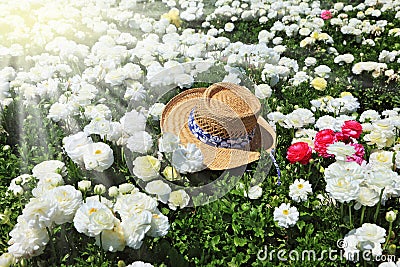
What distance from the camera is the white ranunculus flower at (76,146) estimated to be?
2.55 m

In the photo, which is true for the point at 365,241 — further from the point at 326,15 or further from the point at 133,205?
the point at 326,15

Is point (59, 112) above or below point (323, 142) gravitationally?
below

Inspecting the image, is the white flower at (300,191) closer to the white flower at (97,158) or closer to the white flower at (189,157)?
the white flower at (189,157)

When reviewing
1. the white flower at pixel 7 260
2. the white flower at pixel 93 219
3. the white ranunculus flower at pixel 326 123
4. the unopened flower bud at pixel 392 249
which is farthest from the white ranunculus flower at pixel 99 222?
the white ranunculus flower at pixel 326 123

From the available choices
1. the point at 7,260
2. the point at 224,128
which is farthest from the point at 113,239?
the point at 224,128

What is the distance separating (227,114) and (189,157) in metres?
0.40

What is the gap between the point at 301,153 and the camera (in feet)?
8.66

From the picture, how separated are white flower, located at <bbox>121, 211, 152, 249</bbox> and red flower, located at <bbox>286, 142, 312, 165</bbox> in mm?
950

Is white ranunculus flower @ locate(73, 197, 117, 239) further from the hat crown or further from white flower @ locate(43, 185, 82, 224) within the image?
the hat crown

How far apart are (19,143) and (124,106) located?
2.56 ft

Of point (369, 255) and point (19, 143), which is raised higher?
point (369, 255)

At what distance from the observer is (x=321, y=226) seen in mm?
2496

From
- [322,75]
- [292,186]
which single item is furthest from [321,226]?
[322,75]

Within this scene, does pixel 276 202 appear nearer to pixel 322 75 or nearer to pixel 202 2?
pixel 322 75
